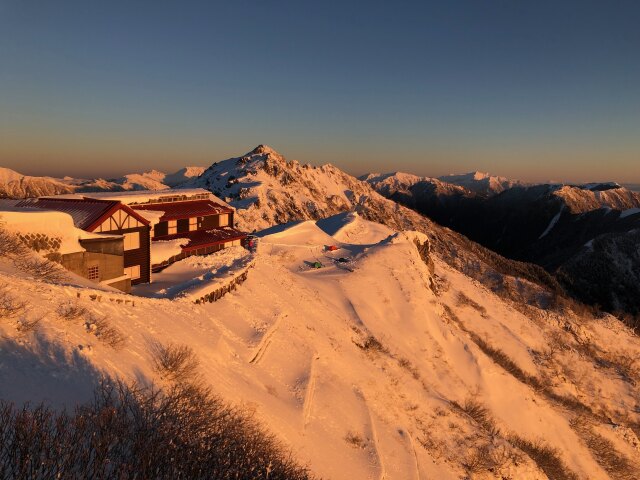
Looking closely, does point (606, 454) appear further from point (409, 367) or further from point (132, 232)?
point (132, 232)

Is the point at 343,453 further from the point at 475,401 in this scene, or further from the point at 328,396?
the point at 475,401

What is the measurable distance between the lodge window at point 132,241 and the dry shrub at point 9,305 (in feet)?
43.6

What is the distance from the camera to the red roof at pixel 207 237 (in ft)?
107

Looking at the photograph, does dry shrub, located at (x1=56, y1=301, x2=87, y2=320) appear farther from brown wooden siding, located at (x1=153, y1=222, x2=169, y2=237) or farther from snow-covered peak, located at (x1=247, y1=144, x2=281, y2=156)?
snow-covered peak, located at (x1=247, y1=144, x2=281, y2=156)

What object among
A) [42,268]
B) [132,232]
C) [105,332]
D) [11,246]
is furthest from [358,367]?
[11,246]

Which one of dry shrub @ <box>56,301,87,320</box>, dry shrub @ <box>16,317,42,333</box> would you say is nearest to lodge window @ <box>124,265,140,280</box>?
dry shrub @ <box>56,301,87,320</box>

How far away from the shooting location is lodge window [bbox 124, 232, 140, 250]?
24.1 m

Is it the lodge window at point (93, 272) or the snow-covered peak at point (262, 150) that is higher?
the snow-covered peak at point (262, 150)

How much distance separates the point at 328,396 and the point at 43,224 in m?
17.0

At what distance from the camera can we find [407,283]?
45.4m

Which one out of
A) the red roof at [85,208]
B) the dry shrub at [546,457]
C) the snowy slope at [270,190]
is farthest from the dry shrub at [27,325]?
the snowy slope at [270,190]

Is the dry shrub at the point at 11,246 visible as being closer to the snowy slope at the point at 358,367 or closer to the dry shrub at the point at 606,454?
the snowy slope at the point at 358,367

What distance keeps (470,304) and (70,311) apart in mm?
55097

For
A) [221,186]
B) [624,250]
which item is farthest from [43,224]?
[624,250]
